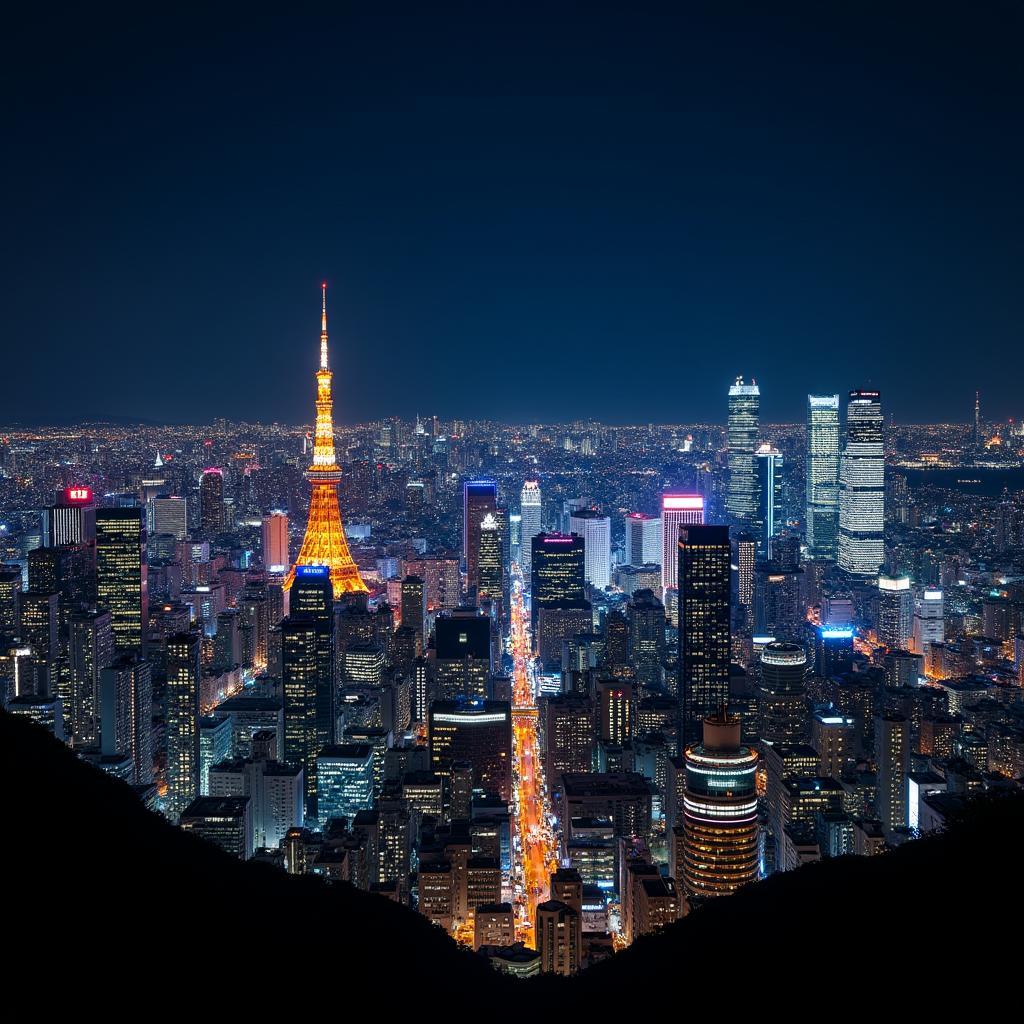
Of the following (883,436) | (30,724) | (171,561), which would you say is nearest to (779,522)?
(883,436)

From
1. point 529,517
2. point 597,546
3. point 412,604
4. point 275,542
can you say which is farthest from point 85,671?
point 529,517

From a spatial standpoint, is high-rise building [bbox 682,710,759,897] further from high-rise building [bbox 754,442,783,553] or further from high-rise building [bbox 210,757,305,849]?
high-rise building [bbox 754,442,783,553]

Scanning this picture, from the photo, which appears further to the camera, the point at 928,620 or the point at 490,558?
the point at 490,558

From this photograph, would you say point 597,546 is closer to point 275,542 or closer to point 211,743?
point 275,542

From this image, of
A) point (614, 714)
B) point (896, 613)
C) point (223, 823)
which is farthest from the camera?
point (896, 613)

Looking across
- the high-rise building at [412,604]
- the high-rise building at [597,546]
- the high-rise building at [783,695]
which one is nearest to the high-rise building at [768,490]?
the high-rise building at [597,546]

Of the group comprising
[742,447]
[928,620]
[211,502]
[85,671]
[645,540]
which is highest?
[742,447]

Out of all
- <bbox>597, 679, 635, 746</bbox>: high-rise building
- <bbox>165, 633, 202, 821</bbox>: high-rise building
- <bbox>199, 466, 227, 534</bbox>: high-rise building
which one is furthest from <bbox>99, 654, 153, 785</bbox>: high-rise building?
<bbox>199, 466, 227, 534</bbox>: high-rise building
